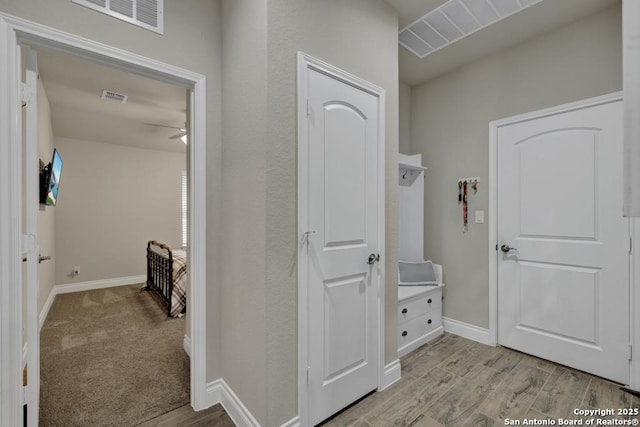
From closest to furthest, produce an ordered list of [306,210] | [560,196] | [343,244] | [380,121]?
[306,210] < [343,244] < [380,121] < [560,196]

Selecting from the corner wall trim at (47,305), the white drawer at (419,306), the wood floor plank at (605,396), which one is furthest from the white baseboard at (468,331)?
the corner wall trim at (47,305)

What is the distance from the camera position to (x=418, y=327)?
2.75m

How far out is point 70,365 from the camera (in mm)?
2463

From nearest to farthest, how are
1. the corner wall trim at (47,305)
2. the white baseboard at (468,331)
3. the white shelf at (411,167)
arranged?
the white baseboard at (468,331) < the white shelf at (411,167) < the corner wall trim at (47,305)

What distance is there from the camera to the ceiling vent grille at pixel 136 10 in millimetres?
1542

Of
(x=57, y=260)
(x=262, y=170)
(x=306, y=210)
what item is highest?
(x=262, y=170)

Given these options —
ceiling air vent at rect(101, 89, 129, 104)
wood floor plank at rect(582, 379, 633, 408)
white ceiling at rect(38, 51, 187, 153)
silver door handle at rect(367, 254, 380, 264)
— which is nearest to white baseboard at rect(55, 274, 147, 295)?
white ceiling at rect(38, 51, 187, 153)

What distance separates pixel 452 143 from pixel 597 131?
44.2 inches

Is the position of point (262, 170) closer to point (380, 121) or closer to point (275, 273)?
point (275, 273)

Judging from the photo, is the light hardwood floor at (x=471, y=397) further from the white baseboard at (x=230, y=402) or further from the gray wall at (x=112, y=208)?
the gray wall at (x=112, y=208)

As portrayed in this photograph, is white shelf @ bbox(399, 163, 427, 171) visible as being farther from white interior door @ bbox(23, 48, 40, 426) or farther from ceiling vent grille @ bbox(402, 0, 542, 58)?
white interior door @ bbox(23, 48, 40, 426)

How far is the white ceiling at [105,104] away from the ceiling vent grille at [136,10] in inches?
23.2

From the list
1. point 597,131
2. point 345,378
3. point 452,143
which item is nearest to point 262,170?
point 345,378

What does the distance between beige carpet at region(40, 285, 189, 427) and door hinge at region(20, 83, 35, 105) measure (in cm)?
185
